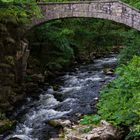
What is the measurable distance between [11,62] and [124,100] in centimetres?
687

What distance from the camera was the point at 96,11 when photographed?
57.0 feet

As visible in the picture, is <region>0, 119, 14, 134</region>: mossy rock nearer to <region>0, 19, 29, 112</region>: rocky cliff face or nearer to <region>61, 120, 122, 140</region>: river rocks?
<region>0, 19, 29, 112</region>: rocky cliff face

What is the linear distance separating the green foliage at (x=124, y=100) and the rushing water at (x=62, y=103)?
222 centimetres

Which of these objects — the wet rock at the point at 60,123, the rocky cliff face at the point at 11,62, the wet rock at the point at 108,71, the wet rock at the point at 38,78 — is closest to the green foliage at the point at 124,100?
the wet rock at the point at 60,123

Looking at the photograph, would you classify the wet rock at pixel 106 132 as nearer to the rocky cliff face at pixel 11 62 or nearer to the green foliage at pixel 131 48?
the rocky cliff face at pixel 11 62

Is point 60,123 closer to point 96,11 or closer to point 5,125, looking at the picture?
point 5,125

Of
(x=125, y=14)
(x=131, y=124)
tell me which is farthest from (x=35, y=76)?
(x=131, y=124)

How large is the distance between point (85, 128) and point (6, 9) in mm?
5969

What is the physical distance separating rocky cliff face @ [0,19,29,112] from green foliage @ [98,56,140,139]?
4701 mm

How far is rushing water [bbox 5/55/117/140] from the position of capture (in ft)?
45.0

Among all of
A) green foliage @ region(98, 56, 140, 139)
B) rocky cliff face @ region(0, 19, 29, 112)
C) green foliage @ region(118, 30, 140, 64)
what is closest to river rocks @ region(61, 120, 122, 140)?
green foliage @ region(98, 56, 140, 139)

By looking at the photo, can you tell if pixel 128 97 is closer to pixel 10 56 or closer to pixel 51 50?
pixel 10 56

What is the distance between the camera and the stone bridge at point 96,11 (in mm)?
16953

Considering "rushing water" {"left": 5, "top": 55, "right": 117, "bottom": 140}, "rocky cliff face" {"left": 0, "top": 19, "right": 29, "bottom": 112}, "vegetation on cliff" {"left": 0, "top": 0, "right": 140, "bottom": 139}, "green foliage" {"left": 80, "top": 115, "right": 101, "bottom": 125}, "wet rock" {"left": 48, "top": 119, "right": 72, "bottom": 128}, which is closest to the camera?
"vegetation on cliff" {"left": 0, "top": 0, "right": 140, "bottom": 139}
